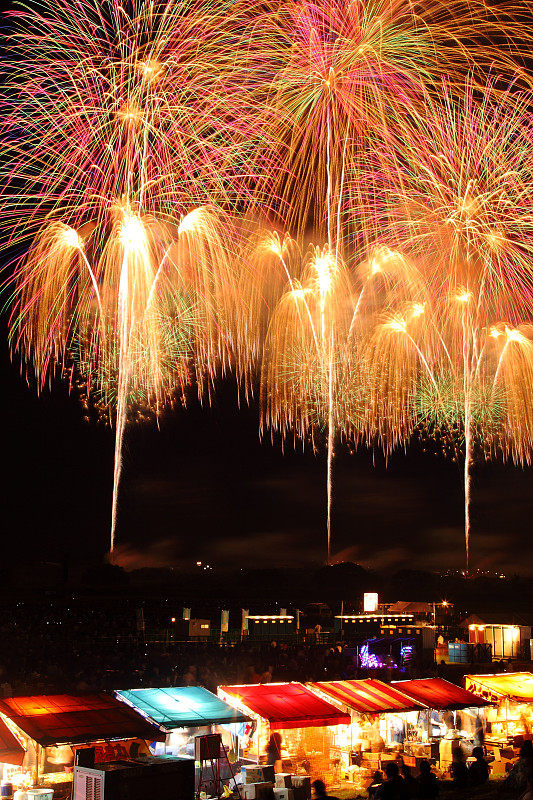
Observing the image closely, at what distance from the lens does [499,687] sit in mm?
18641


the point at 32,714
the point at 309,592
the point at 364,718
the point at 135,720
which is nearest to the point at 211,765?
the point at 135,720

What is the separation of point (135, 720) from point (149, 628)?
65.8ft

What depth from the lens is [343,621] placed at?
32.4 metres

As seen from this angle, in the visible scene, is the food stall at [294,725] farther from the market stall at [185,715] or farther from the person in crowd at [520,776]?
the person in crowd at [520,776]

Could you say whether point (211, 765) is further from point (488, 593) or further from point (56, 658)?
point (488, 593)

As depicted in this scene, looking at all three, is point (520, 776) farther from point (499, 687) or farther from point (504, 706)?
point (504, 706)

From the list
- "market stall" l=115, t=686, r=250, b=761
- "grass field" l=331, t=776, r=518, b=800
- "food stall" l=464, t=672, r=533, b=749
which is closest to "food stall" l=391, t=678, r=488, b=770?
"food stall" l=464, t=672, r=533, b=749

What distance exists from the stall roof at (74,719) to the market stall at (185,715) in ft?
0.84

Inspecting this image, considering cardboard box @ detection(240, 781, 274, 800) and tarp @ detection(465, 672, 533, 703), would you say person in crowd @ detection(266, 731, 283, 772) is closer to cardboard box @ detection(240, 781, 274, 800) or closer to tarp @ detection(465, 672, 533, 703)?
cardboard box @ detection(240, 781, 274, 800)

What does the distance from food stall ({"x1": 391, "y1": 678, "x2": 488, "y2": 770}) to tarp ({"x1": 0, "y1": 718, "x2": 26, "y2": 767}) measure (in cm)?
798

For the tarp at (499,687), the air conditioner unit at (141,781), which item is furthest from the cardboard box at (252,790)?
the tarp at (499,687)

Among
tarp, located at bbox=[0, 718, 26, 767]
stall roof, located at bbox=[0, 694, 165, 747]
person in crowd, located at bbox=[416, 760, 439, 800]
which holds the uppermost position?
stall roof, located at bbox=[0, 694, 165, 747]

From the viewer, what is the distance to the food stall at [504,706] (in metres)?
18.2

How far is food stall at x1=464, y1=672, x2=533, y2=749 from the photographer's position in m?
18.2
